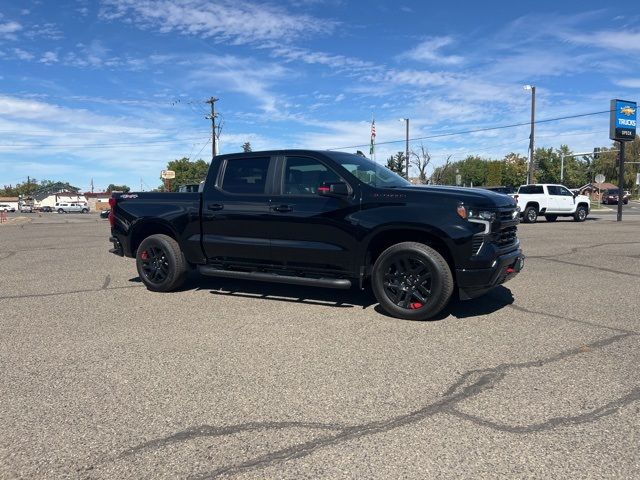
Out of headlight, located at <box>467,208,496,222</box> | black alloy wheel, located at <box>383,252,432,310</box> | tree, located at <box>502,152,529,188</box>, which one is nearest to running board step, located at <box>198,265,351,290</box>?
black alloy wheel, located at <box>383,252,432,310</box>

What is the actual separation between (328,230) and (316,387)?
8.25 ft

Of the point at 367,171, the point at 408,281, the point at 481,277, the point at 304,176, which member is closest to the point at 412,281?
the point at 408,281

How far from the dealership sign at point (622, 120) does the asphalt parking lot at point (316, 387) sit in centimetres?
2080

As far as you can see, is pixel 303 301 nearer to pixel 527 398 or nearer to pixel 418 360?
pixel 418 360

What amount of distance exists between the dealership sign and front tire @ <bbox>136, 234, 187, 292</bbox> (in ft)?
78.2

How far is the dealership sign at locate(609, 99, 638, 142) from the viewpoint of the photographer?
2409cm

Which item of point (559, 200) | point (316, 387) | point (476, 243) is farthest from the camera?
point (559, 200)

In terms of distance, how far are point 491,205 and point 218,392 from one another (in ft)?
11.0

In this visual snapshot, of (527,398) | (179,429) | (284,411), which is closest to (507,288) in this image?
(527,398)

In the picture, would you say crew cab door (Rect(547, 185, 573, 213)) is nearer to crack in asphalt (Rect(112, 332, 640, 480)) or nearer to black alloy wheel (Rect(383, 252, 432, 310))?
black alloy wheel (Rect(383, 252, 432, 310))

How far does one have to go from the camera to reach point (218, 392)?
3682 mm

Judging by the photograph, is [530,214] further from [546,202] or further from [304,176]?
[304,176]

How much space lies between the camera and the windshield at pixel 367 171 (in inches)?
241

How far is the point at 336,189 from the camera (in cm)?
578
